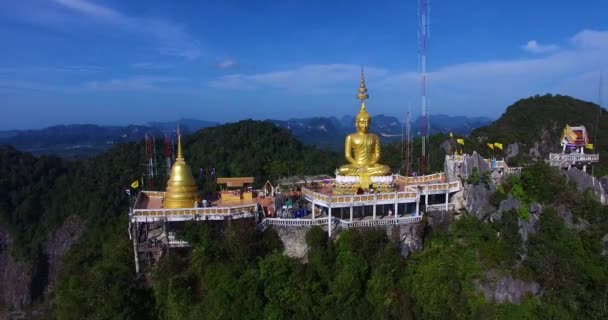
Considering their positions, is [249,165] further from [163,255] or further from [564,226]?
[564,226]

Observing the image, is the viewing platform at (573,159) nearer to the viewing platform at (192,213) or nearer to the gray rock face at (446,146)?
the gray rock face at (446,146)

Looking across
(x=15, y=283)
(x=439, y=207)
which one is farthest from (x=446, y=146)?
(x=15, y=283)

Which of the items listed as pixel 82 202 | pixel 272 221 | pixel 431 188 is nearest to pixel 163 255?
pixel 272 221

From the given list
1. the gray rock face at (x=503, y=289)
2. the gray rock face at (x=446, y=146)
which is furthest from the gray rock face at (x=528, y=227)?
the gray rock face at (x=446, y=146)

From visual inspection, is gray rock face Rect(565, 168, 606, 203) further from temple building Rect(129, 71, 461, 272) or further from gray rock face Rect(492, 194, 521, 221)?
temple building Rect(129, 71, 461, 272)

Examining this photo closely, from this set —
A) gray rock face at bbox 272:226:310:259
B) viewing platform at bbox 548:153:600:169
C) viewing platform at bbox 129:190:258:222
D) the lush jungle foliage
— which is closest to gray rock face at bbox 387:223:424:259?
the lush jungle foliage
